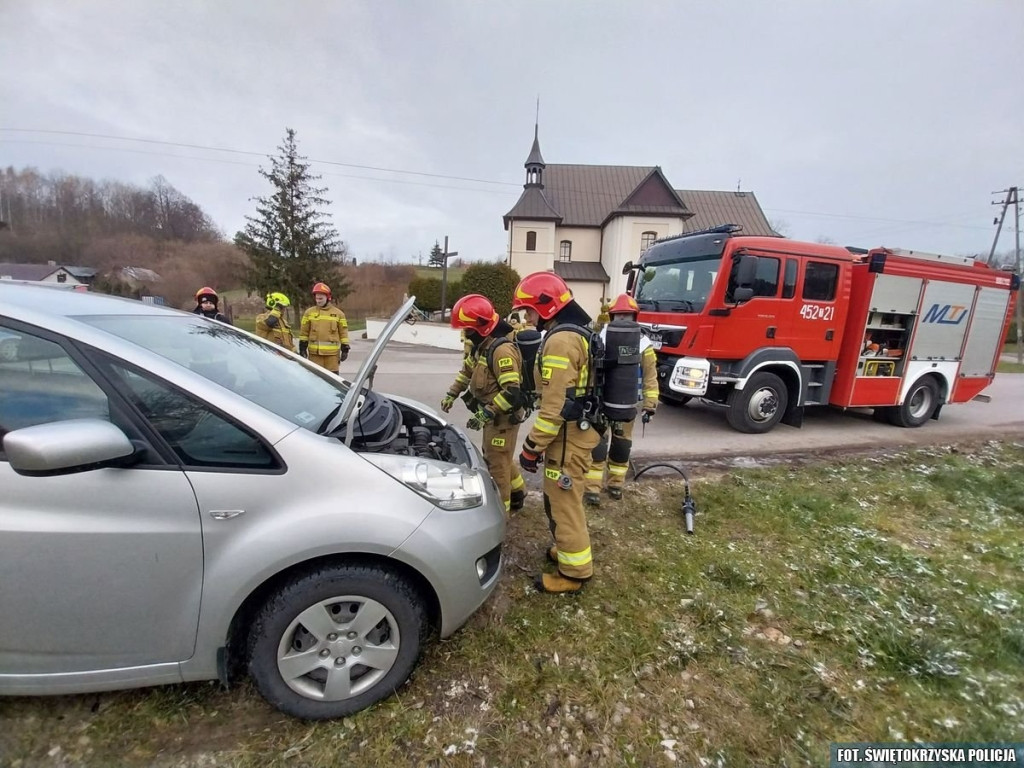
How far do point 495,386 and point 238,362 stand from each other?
1866 mm

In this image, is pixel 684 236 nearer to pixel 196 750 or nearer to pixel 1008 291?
pixel 1008 291

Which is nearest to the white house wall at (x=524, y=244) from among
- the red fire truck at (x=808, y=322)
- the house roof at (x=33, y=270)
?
the red fire truck at (x=808, y=322)

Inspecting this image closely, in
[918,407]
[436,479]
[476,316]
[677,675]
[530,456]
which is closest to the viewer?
[436,479]

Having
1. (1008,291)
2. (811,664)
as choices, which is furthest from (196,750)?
(1008,291)

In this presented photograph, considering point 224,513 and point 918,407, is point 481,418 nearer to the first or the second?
point 224,513

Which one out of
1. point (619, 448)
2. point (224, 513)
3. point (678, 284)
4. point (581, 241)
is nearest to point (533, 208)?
point (581, 241)

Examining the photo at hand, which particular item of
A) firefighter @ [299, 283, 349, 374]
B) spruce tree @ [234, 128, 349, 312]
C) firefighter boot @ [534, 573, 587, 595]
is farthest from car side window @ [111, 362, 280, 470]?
spruce tree @ [234, 128, 349, 312]

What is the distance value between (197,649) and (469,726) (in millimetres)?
1063

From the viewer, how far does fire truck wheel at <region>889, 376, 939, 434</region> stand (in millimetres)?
7090

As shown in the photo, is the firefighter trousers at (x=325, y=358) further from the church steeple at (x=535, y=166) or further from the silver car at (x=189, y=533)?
the church steeple at (x=535, y=166)

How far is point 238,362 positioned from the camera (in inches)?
87.5

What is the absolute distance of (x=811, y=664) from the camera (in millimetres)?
2174

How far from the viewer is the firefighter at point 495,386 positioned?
128 inches

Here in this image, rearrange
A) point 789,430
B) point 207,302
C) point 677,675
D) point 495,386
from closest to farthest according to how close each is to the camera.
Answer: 1. point 677,675
2. point 495,386
3. point 207,302
4. point 789,430
